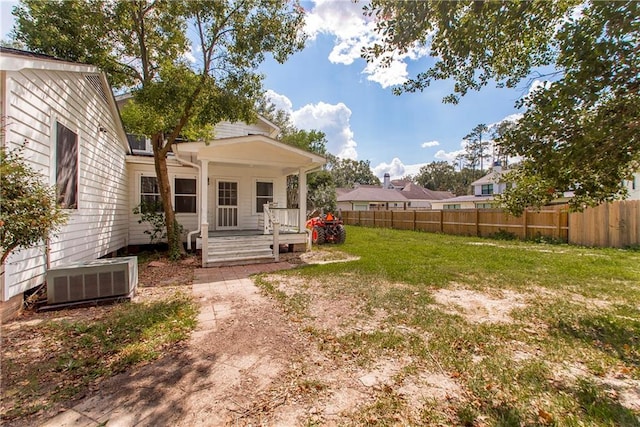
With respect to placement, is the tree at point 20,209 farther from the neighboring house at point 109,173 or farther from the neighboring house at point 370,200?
the neighboring house at point 370,200

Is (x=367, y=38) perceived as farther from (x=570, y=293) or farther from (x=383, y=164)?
(x=383, y=164)

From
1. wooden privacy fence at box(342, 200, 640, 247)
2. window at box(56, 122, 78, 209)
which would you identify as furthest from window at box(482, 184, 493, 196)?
window at box(56, 122, 78, 209)

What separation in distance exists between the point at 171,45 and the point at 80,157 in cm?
351

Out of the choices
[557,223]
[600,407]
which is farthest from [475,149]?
[600,407]

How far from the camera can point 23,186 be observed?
9.55ft

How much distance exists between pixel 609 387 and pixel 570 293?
329 centimetres

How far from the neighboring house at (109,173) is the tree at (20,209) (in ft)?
2.66

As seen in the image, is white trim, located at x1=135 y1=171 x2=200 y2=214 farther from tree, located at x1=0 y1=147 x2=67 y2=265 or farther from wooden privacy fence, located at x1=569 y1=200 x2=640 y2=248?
wooden privacy fence, located at x1=569 y1=200 x2=640 y2=248

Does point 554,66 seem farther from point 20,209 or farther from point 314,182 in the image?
point 314,182

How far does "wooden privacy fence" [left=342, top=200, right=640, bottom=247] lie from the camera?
1016 cm

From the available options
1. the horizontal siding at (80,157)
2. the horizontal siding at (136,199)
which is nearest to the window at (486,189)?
the horizontal siding at (136,199)

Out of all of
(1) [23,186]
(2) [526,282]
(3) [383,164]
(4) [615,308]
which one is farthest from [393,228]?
(3) [383,164]

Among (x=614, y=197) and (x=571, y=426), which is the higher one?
(x=614, y=197)

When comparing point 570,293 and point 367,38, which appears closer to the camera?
point 367,38
